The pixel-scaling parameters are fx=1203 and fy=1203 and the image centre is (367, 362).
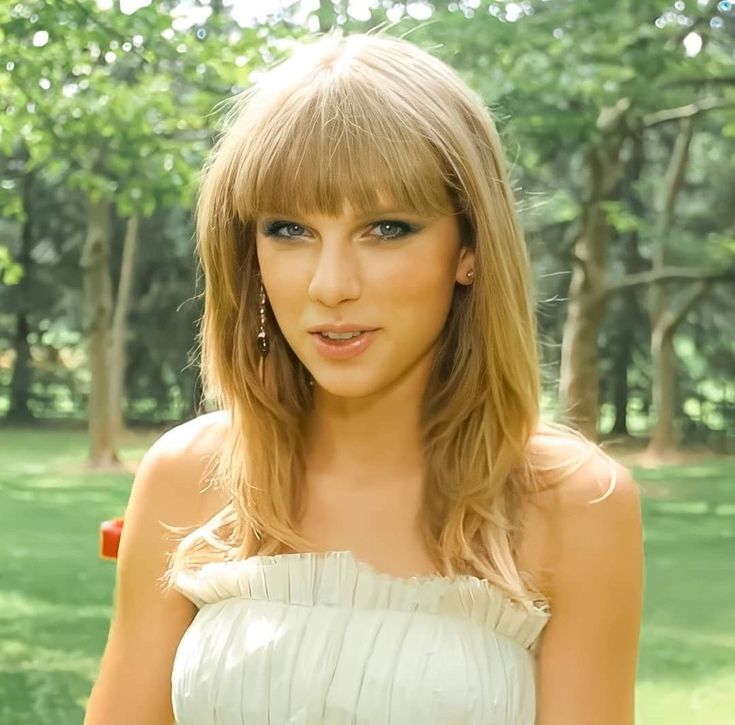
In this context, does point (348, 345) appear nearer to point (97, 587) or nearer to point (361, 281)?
point (361, 281)

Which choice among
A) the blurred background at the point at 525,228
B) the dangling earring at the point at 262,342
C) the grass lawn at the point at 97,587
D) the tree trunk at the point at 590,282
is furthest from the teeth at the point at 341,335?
the tree trunk at the point at 590,282

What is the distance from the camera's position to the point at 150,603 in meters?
0.91

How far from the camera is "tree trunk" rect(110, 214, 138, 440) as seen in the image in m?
5.10

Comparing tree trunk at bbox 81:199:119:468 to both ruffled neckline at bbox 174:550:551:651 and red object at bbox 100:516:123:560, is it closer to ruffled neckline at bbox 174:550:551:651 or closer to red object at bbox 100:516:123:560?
red object at bbox 100:516:123:560

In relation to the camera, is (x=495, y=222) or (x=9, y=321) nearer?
(x=495, y=222)

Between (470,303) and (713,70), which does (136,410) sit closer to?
(713,70)

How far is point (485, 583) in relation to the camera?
83 cm

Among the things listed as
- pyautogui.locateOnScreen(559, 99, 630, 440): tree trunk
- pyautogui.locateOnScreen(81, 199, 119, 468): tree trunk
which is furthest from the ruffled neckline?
pyautogui.locateOnScreen(81, 199, 119, 468): tree trunk

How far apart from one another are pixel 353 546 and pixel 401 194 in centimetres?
26

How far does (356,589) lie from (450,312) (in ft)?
0.69

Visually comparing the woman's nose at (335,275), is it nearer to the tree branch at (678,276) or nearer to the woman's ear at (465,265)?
the woman's ear at (465,265)

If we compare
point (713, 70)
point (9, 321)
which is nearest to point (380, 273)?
point (713, 70)

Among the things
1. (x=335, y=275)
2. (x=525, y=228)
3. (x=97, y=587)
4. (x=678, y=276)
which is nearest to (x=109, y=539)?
(x=335, y=275)

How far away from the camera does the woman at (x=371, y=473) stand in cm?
80
